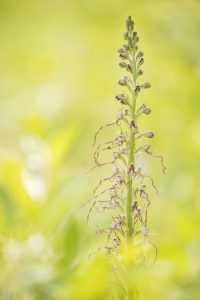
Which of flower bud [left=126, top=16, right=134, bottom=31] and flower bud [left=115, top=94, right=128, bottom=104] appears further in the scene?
flower bud [left=126, top=16, right=134, bottom=31]

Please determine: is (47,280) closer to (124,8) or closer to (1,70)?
(124,8)

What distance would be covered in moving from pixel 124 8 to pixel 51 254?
5.10 m

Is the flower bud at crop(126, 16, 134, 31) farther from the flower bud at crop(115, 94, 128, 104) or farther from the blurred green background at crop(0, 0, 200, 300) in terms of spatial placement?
the blurred green background at crop(0, 0, 200, 300)

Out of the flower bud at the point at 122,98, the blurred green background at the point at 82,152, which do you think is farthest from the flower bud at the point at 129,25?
the blurred green background at the point at 82,152

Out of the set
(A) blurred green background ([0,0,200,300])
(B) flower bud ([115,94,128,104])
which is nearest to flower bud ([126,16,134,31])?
(B) flower bud ([115,94,128,104])

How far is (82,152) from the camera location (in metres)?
5.45

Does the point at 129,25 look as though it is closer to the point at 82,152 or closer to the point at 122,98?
the point at 122,98

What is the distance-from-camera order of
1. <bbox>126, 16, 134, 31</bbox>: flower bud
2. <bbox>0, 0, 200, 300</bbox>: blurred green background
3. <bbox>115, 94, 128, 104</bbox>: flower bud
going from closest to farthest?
<bbox>115, 94, 128, 104</bbox>: flower bud
<bbox>126, 16, 134, 31</bbox>: flower bud
<bbox>0, 0, 200, 300</bbox>: blurred green background

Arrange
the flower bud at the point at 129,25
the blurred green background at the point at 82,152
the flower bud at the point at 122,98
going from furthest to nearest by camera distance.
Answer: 1. the blurred green background at the point at 82,152
2. the flower bud at the point at 129,25
3. the flower bud at the point at 122,98

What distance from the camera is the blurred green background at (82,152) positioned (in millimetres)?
1920

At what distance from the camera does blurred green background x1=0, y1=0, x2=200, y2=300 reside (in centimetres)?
192

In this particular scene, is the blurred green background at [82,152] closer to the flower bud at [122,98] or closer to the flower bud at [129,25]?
the flower bud at [122,98]

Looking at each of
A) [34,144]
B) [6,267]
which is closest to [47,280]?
[6,267]

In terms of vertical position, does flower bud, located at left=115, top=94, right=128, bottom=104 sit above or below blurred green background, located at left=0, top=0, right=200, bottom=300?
below
